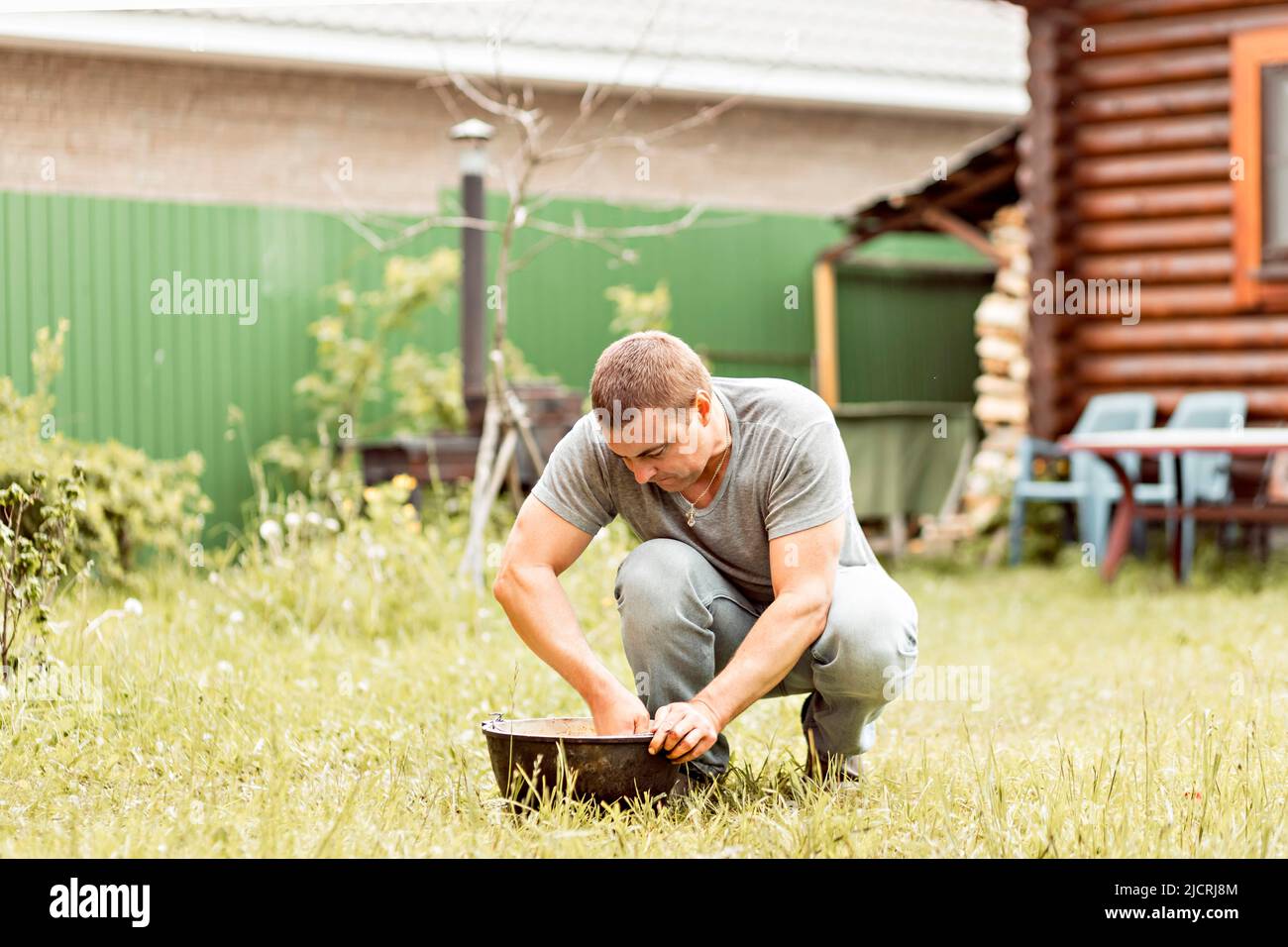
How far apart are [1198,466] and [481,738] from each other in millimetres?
5374

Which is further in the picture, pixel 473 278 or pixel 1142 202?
pixel 1142 202

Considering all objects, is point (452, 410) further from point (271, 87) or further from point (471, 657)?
point (471, 657)

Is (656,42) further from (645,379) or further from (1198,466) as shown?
(645,379)

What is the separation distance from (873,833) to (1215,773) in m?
0.66

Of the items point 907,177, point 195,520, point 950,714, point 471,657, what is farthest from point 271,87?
point 950,714

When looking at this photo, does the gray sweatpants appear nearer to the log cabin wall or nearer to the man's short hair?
the man's short hair

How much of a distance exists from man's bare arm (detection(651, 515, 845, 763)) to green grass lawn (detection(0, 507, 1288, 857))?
19 cm

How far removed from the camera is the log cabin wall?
8242 mm

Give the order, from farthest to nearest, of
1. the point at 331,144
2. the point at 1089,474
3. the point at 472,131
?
1. the point at 331,144
2. the point at 1089,474
3. the point at 472,131

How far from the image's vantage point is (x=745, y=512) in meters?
3.13

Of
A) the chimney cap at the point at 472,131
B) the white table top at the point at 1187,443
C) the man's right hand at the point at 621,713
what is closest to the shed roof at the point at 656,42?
the chimney cap at the point at 472,131

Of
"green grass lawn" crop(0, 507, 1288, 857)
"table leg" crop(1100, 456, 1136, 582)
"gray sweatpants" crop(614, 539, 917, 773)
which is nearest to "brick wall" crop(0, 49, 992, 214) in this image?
"green grass lawn" crop(0, 507, 1288, 857)

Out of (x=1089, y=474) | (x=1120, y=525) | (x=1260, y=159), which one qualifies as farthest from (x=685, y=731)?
(x=1260, y=159)

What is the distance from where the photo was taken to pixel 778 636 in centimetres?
290
